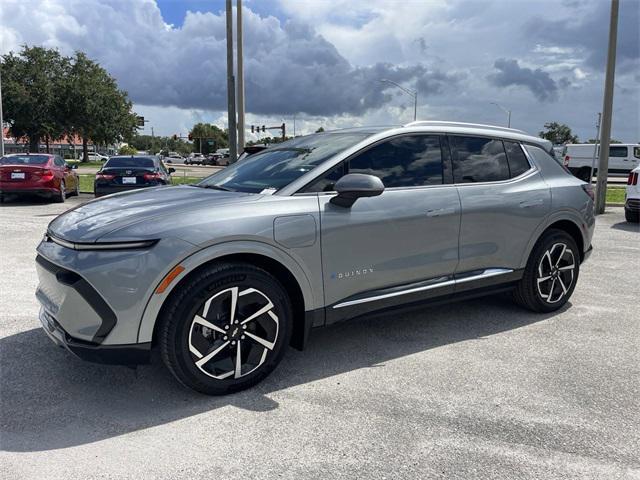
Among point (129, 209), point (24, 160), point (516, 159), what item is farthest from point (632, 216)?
point (24, 160)

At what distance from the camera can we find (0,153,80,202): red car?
42.5 ft

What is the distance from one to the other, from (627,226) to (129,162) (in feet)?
37.4

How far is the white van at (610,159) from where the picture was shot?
24.3 metres

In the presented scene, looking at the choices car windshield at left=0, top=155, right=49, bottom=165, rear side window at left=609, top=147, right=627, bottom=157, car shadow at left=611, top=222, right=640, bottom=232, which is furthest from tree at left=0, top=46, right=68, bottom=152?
car shadow at left=611, top=222, right=640, bottom=232

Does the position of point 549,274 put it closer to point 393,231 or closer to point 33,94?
point 393,231

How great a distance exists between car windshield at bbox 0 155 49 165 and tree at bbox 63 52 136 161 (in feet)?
132

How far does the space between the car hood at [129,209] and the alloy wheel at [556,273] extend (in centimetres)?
281

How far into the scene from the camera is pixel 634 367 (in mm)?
3750

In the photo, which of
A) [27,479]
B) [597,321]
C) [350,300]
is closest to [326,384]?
[350,300]

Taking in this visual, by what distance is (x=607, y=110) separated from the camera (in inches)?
519

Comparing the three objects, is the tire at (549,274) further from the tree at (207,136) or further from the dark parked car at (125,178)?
the tree at (207,136)

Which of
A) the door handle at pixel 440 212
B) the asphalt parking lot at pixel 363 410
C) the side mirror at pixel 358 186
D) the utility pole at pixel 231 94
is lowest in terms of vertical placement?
the asphalt parking lot at pixel 363 410

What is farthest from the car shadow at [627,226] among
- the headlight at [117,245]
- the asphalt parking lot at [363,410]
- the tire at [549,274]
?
the headlight at [117,245]

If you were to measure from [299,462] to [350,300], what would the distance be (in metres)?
1.26
